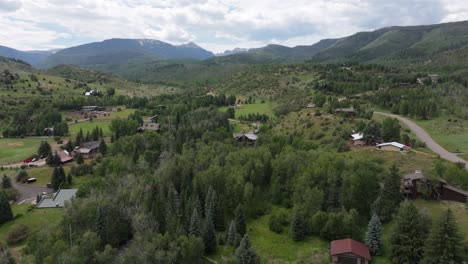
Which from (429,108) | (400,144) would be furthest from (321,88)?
(400,144)

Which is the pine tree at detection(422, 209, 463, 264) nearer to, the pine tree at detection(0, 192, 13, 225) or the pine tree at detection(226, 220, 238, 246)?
the pine tree at detection(226, 220, 238, 246)

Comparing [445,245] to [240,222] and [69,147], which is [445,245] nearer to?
[240,222]

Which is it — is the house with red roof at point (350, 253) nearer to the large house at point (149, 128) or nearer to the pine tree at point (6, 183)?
the pine tree at point (6, 183)

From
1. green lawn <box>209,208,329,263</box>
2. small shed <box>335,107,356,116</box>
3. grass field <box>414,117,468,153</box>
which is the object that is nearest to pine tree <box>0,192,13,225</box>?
green lawn <box>209,208,329,263</box>

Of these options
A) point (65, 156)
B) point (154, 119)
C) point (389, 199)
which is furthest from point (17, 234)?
point (154, 119)

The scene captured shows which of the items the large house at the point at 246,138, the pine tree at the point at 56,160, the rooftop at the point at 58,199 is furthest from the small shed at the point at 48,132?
the large house at the point at 246,138

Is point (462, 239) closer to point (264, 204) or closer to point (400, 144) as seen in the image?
point (264, 204)
